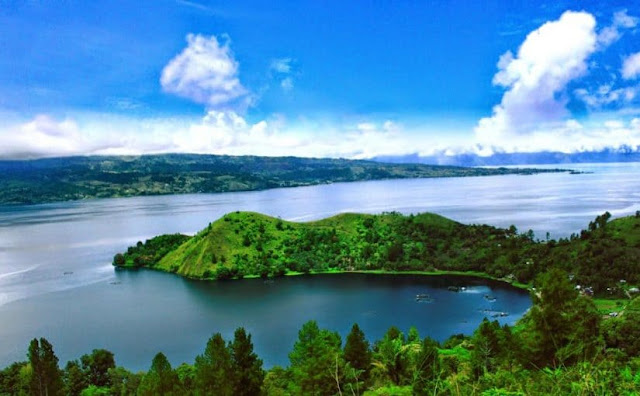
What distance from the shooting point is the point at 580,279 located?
7769 centimetres

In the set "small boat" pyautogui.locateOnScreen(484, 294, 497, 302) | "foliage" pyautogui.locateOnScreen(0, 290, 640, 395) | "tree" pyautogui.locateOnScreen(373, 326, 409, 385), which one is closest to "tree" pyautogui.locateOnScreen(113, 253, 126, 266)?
"foliage" pyautogui.locateOnScreen(0, 290, 640, 395)

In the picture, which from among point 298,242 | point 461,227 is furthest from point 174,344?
point 461,227

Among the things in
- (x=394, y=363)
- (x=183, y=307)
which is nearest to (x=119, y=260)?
(x=183, y=307)

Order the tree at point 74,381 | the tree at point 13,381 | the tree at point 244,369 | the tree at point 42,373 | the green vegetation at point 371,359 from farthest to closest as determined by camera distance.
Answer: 1. the tree at point 74,381
2. the tree at point 13,381
3. the tree at point 42,373
4. the tree at point 244,369
5. the green vegetation at point 371,359

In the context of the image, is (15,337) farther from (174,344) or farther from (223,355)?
(223,355)

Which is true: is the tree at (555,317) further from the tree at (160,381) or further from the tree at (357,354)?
the tree at (160,381)

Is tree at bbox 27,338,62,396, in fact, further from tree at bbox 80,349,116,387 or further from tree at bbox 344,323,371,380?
tree at bbox 344,323,371,380

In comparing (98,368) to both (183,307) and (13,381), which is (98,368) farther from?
(183,307)

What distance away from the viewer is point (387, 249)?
355ft

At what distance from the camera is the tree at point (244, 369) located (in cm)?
3092

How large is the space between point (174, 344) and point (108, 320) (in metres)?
18.5

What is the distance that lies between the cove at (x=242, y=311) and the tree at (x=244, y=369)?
21.0 m

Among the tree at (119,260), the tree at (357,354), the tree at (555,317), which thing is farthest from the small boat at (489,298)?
the tree at (119,260)

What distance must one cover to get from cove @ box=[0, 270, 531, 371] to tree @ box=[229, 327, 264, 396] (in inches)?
827
